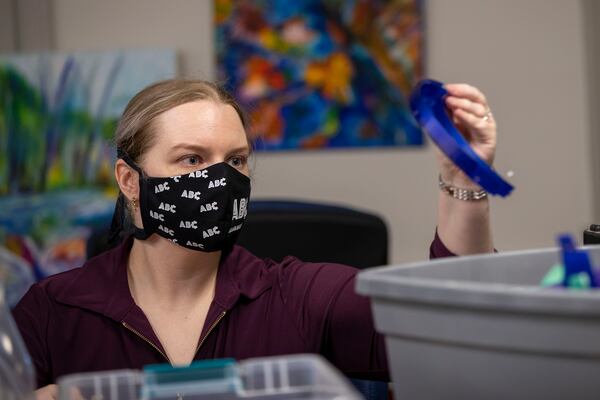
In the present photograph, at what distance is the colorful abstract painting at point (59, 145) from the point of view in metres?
3.27

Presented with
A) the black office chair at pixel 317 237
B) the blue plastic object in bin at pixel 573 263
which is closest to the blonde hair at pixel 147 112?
the black office chair at pixel 317 237

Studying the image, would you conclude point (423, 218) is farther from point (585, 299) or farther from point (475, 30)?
point (585, 299)

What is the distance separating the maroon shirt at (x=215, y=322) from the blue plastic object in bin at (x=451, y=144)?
430mm

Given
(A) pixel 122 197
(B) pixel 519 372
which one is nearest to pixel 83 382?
(B) pixel 519 372

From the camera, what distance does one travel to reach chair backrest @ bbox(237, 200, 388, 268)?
181 cm

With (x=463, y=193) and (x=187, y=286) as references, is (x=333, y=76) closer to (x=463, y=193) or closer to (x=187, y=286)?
(x=187, y=286)

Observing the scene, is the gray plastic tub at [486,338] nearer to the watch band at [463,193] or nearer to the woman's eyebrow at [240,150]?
the watch band at [463,193]

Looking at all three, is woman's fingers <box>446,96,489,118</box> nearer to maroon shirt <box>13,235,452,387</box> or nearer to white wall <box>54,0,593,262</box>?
maroon shirt <box>13,235,452,387</box>

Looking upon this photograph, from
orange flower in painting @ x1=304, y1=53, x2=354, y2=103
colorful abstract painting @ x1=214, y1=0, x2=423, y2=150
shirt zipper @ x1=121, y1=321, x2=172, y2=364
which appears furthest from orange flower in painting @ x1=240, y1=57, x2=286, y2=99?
shirt zipper @ x1=121, y1=321, x2=172, y2=364

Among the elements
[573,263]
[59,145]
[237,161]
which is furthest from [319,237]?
[59,145]

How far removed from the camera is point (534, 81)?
323cm

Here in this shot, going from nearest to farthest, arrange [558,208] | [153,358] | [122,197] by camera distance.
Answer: [153,358]
[122,197]
[558,208]

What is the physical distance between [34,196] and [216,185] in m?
2.21

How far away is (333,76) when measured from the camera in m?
3.33
